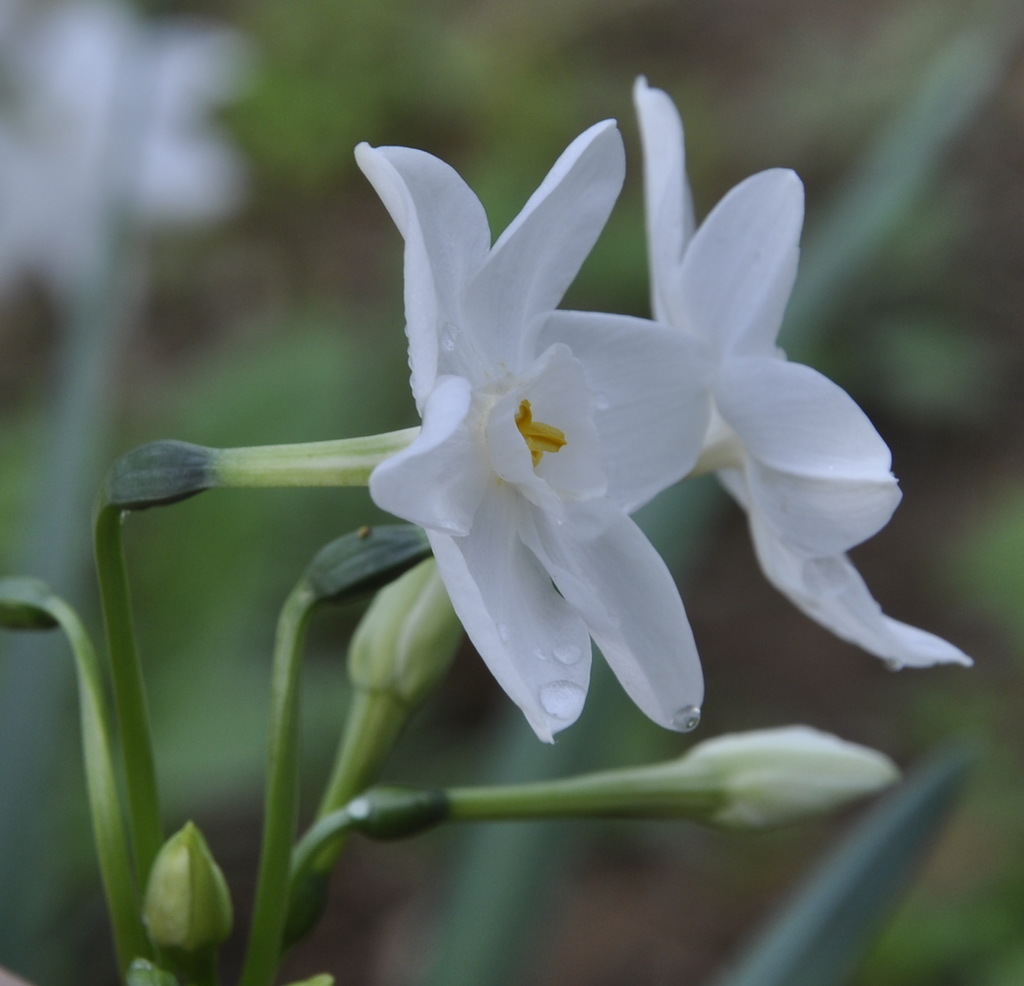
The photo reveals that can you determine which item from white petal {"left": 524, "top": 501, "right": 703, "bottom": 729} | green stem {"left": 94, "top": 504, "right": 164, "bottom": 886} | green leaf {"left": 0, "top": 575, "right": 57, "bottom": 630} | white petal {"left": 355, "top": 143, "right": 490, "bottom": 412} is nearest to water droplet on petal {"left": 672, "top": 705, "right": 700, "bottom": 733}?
white petal {"left": 524, "top": 501, "right": 703, "bottom": 729}

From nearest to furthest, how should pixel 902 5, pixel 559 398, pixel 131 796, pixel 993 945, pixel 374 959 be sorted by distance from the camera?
pixel 559 398 < pixel 131 796 < pixel 993 945 < pixel 374 959 < pixel 902 5

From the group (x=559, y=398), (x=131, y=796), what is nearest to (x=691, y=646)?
(x=559, y=398)

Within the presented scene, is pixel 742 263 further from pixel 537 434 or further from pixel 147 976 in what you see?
pixel 147 976

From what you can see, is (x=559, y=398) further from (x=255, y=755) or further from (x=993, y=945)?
(x=993, y=945)

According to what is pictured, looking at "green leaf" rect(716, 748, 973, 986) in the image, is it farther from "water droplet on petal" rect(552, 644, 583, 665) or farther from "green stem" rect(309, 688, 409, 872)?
"water droplet on petal" rect(552, 644, 583, 665)

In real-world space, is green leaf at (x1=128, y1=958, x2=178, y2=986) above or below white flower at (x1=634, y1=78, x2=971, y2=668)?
below

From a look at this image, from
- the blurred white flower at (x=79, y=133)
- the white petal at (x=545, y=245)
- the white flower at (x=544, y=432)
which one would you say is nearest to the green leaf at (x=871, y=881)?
the white flower at (x=544, y=432)

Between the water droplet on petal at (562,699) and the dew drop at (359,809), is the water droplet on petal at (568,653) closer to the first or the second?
the water droplet on petal at (562,699)
